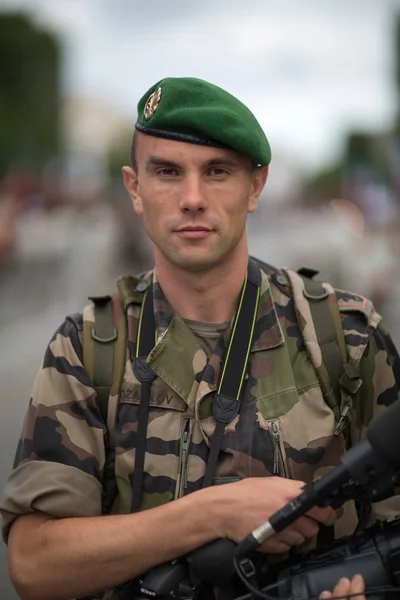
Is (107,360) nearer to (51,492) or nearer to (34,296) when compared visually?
(51,492)

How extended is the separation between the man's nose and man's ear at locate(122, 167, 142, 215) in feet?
0.67

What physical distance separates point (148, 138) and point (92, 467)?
839 millimetres

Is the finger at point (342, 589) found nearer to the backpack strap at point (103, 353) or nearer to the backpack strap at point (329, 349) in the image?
the backpack strap at point (329, 349)

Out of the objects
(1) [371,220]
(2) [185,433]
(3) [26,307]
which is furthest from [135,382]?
(1) [371,220]

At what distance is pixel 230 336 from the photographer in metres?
2.48

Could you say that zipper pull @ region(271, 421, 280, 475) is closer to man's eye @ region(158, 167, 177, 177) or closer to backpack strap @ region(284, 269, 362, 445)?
backpack strap @ region(284, 269, 362, 445)

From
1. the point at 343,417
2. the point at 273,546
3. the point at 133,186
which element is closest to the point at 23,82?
the point at 133,186

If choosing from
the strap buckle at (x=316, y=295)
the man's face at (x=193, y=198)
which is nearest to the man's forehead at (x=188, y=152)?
the man's face at (x=193, y=198)

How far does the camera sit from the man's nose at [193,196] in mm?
2352

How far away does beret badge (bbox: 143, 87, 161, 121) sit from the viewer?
7.99 feet

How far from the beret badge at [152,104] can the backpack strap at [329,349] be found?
0.61 metres

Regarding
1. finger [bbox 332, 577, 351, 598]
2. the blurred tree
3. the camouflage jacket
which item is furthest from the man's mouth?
the blurred tree

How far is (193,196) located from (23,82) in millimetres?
51437

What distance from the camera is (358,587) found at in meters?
2.12
